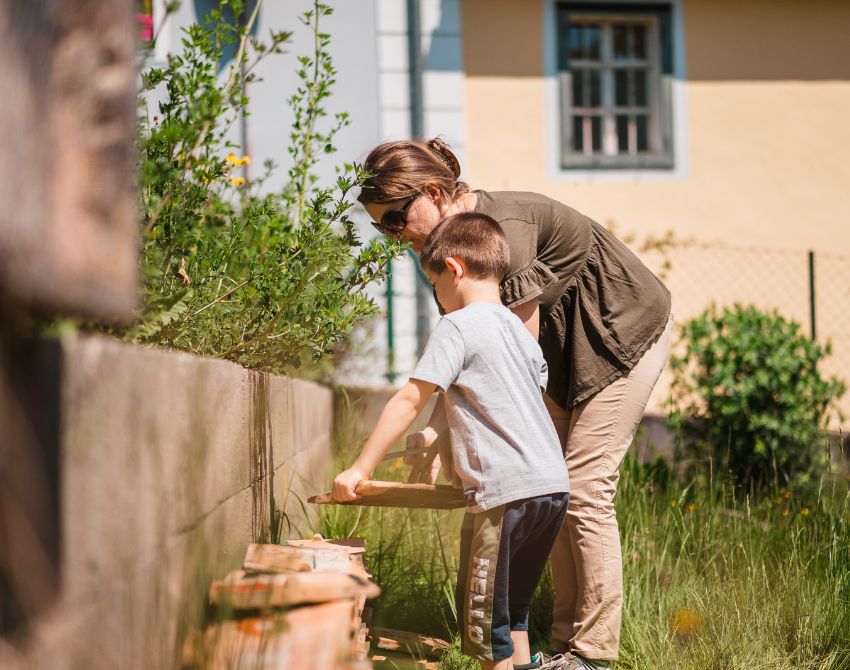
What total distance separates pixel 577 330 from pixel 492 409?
0.49 meters

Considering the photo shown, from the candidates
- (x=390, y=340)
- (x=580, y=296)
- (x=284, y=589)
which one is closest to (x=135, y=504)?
(x=284, y=589)

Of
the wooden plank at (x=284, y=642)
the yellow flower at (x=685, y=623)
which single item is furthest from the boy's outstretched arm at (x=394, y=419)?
the yellow flower at (x=685, y=623)

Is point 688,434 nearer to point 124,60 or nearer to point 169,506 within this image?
point 169,506

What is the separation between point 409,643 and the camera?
2732 millimetres

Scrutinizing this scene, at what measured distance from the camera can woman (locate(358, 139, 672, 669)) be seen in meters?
2.53

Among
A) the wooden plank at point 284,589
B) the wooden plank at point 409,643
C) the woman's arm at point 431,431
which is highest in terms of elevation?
the woman's arm at point 431,431

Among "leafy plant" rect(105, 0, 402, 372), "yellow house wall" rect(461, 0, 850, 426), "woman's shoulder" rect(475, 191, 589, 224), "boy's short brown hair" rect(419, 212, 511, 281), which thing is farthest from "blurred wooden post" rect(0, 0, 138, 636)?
"yellow house wall" rect(461, 0, 850, 426)

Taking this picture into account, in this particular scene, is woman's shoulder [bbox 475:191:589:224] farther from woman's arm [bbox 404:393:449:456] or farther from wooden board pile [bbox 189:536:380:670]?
wooden board pile [bbox 189:536:380:670]

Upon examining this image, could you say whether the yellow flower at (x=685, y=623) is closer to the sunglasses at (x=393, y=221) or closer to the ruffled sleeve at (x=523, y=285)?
the ruffled sleeve at (x=523, y=285)

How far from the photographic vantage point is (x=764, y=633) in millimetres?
2748

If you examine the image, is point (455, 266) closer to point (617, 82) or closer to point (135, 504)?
point (135, 504)

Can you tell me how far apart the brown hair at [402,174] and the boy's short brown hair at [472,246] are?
171 millimetres

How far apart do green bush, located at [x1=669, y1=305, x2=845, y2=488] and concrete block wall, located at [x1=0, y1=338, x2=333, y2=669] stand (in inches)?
173

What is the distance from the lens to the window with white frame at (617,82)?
8.23m
